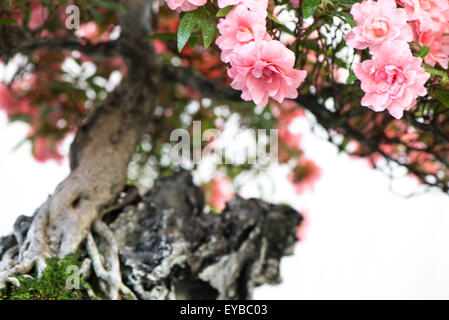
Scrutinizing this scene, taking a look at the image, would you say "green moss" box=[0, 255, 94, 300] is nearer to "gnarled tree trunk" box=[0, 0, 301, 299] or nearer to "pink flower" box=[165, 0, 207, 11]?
"gnarled tree trunk" box=[0, 0, 301, 299]

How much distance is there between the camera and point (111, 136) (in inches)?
36.4

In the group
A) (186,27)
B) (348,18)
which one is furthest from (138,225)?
(348,18)

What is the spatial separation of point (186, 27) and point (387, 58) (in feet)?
0.78

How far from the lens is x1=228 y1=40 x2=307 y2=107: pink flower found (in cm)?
52

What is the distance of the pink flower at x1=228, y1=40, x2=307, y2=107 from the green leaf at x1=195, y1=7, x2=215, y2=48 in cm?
5

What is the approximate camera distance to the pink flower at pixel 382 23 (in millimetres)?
520

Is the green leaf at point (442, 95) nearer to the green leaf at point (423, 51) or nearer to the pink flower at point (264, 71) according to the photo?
the green leaf at point (423, 51)

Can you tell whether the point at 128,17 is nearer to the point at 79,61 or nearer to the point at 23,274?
the point at 79,61

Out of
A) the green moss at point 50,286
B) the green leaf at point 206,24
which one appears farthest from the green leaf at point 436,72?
the green moss at point 50,286

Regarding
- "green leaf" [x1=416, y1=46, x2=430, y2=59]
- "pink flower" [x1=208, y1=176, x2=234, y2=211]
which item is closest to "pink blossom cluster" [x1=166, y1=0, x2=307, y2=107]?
"green leaf" [x1=416, y1=46, x2=430, y2=59]

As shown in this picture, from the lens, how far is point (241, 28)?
53cm

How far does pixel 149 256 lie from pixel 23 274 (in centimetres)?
20

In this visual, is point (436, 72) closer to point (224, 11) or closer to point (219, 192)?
point (224, 11)
